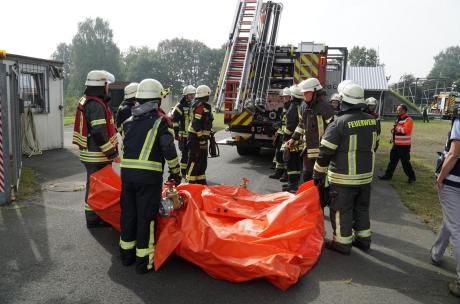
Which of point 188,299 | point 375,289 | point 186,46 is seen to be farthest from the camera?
point 186,46

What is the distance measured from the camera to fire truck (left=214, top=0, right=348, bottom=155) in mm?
8492

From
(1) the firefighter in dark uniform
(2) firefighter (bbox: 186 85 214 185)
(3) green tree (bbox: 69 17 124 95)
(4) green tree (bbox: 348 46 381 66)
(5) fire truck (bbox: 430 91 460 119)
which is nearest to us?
(2) firefighter (bbox: 186 85 214 185)

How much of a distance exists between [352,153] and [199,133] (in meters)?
2.95

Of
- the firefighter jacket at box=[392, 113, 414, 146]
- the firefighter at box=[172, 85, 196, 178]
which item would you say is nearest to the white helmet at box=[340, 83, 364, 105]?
the firefighter at box=[172, 85, 196, 178]

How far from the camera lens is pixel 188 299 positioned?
10.7 feet

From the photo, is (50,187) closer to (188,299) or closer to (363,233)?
(188,299)

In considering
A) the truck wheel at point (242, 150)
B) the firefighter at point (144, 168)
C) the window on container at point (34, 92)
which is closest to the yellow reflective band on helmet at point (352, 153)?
the firefighter at point (144, 168)

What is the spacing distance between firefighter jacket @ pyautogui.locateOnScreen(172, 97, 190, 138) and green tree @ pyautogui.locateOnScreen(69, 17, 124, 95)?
6708 centimetres

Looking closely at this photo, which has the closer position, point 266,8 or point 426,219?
point 426,219

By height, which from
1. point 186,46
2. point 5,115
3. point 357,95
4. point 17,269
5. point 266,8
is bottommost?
point 17,269

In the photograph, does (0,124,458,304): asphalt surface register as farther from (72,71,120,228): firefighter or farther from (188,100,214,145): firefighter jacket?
(188,100,214,145): firefighter jacket

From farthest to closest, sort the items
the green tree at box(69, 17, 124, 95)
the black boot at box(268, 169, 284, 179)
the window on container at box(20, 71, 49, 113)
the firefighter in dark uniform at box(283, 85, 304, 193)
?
1. the green tree at box(69, 17, 124, 95)
2. the window on container at box(20, 71, 49, 113)
3. the black boot at box(268, 169, 284, 179)
4. the firefighter in dark uniform at box(283, 85, 304, 193)

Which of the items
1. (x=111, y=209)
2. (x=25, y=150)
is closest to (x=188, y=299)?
(x=111, y=209)

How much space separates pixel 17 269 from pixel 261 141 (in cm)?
675
